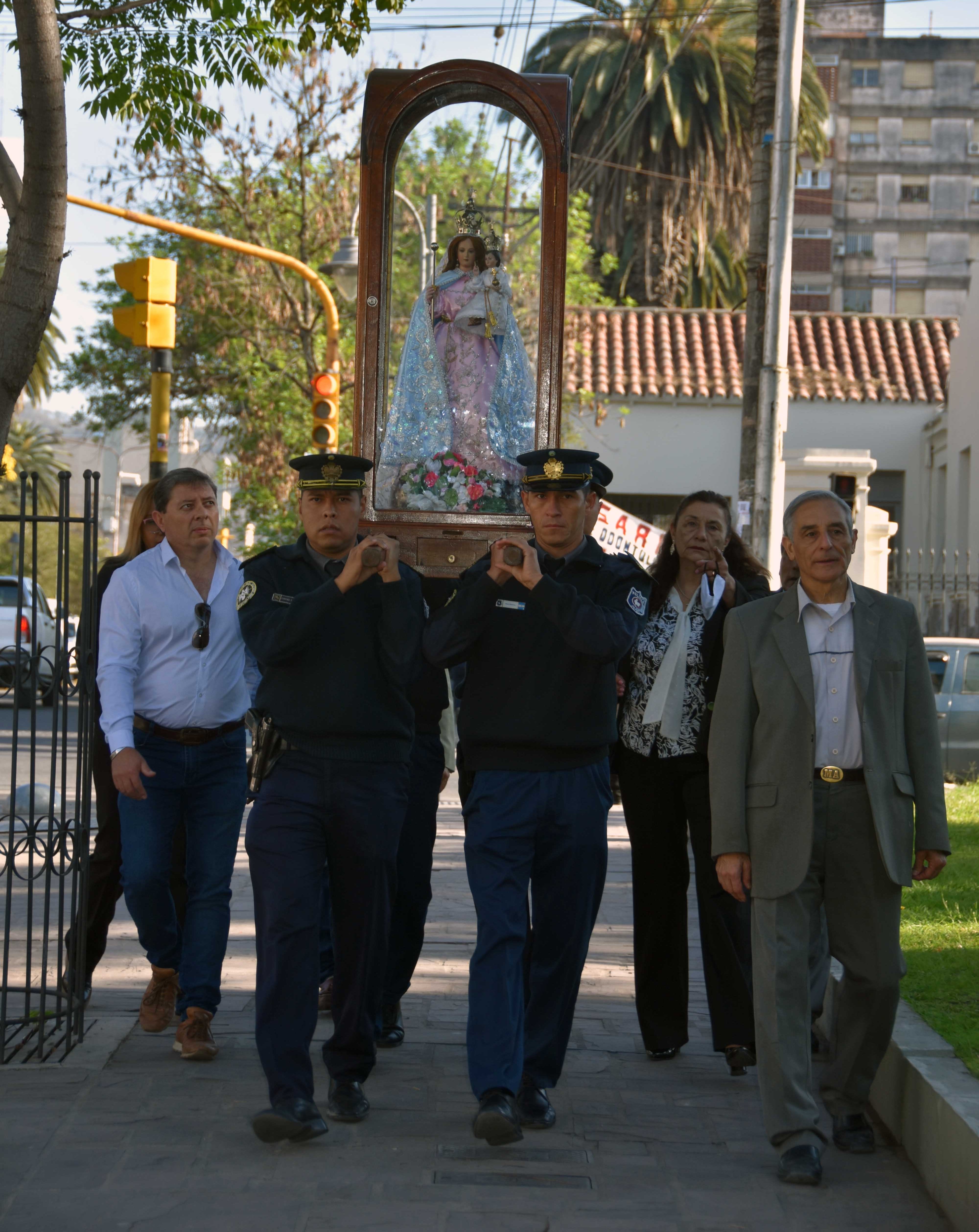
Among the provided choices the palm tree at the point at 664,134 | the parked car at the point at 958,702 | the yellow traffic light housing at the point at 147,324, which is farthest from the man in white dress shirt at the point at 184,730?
the palm tree at the point at 664,134

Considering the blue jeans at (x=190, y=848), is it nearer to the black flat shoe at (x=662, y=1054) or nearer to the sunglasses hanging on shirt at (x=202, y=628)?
the sunglasses hanging on shirt at (x=202, y=628)

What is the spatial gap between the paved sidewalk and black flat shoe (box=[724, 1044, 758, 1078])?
2.1 inches

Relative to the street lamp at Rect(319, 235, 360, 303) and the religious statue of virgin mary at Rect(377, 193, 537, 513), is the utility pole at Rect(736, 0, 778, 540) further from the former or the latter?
the religious statue of virgin mary at Rect(377, 193, 537, 513)

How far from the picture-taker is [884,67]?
218 ft

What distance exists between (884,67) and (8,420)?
222ft

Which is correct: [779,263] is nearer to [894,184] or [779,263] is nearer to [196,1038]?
[196,1038]

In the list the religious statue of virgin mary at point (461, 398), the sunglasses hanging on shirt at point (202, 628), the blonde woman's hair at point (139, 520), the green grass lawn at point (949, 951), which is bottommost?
the green grass lawn at point (949, 951)

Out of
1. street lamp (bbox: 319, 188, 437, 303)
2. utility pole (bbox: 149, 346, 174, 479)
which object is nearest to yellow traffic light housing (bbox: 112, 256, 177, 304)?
utility pole (bbox: 149, 346, 174, 479)

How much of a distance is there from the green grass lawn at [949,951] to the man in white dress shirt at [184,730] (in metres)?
A: 2.66

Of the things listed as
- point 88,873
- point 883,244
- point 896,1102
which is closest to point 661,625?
point 896,1102

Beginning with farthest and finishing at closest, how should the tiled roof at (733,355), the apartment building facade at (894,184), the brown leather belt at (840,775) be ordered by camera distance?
the apartment building facade at (894,184) → the tiled roof at (733,355) → the brown leather belt at (840,775)

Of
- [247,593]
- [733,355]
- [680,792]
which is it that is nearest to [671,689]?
[680,792]

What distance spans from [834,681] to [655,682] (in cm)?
102

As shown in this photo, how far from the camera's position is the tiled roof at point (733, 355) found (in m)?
27.5
